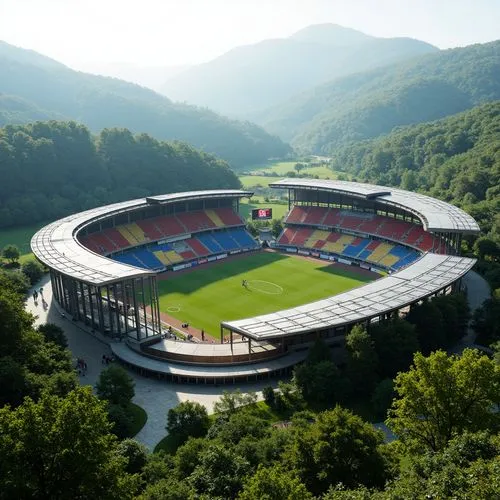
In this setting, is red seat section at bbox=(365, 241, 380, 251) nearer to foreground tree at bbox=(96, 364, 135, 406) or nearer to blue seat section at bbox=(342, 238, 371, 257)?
blue seat section at bbox=(342, 238, 371, 257)

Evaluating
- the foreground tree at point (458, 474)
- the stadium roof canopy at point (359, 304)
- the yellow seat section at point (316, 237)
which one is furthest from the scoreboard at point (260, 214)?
the foreground tree at point (458, 474)

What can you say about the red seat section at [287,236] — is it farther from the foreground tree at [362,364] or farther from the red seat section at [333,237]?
the foreground tree at [362,364]

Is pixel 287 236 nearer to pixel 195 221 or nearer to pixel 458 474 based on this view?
pixel 195 221

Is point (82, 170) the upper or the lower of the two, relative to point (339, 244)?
upper

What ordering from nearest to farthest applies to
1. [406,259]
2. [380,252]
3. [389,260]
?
[406,259], [389,260], [380,252]

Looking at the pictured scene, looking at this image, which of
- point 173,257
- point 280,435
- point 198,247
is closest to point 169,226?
point 198,247

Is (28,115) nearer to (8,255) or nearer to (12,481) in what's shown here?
(8,255)
